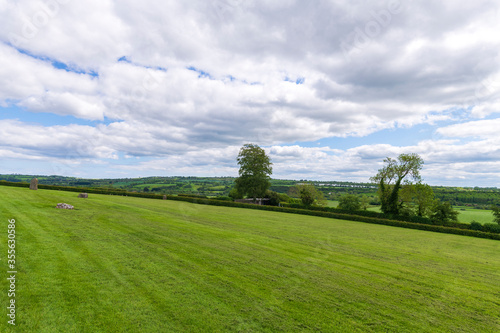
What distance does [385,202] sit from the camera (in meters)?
44.1

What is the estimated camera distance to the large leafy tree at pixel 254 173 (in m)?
59.8

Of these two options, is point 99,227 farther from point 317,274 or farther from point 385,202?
point 385,202

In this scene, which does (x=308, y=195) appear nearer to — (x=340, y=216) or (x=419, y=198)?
(x=340, y=216)

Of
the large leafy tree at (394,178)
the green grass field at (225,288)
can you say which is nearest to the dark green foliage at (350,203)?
the large leafy tree at (394,178)

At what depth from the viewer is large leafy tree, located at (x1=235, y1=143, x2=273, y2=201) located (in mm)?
59781

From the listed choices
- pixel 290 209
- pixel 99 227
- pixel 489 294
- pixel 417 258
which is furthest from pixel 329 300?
pixel 290 209

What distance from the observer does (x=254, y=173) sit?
60.5m

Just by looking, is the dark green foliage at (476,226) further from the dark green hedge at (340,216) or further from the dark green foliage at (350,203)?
the dark green foliage at (350,203)

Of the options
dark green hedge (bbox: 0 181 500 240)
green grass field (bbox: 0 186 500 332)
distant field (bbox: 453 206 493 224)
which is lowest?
distant field (bbox: 453 206 493 224)

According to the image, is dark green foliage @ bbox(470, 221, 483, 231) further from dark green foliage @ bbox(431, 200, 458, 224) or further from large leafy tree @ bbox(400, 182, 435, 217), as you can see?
large leafy tree @ bbox(400, 182, 435, 217)

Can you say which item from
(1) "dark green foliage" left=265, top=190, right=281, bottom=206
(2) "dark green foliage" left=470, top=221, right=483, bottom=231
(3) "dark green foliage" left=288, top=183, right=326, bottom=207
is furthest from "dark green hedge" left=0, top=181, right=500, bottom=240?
(1) "dark green foliage" left=265, top=190, right=281, bottom=206

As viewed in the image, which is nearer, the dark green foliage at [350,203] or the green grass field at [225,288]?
the green grass field at [225,288]

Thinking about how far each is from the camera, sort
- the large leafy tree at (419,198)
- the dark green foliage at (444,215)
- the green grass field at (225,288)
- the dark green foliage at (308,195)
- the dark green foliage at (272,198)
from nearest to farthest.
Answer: the green grass field at (225,288) < the dark green foliage at (444,215) < the large leafy tree at (419,198) < the dark green foliage at (308,195) < the dark green foliage at (272,198)

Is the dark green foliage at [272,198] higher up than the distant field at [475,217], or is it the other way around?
the dark green foliage at [272,198]
